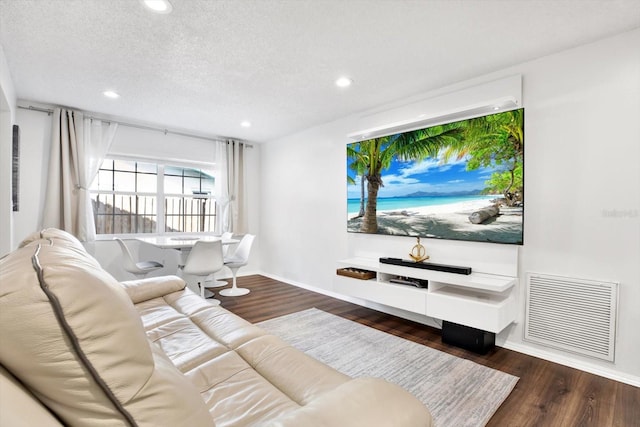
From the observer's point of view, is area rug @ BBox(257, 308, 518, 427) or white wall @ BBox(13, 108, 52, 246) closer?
area rug @ BBox(257, 308, 518, 427)

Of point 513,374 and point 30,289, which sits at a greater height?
point 30,289

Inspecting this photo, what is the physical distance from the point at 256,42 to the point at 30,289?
237cm

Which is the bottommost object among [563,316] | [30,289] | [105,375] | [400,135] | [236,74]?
[563,316]

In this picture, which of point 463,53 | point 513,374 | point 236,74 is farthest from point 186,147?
point 513,374

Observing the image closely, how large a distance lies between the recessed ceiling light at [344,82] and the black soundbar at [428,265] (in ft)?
6.37

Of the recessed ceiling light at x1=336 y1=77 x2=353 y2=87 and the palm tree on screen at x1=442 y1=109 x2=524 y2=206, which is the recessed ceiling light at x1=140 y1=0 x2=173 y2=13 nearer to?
the recessed ceiling light at x1=336 y1=77 x2=353 y2=87

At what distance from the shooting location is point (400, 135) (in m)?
3.55

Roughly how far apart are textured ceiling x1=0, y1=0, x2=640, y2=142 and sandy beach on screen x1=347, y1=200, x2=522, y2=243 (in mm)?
1310

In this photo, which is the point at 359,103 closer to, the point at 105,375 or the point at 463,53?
the point at 463,53

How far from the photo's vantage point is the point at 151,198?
16.6ft

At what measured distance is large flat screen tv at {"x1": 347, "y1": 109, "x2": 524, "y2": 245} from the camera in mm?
2754

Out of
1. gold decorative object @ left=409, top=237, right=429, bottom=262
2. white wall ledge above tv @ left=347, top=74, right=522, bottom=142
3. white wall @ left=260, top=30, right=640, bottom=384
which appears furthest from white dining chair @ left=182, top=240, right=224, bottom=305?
white wall @ left=260, top=30, right=640, bottom=384

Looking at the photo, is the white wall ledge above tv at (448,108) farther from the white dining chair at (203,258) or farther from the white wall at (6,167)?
the white wall at (6,167)

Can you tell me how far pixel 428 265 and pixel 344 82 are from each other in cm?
206
